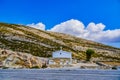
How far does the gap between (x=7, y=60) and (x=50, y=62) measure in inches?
1431

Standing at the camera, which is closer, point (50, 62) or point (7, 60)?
point (7, 60)

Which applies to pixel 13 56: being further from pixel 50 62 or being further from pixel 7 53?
pixel 50 62

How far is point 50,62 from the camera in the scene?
196 meters

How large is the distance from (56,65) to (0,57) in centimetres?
3084

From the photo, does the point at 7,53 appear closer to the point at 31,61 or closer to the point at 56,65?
the point at 31,61

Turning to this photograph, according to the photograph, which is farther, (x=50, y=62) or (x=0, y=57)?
(x=50, y=62)

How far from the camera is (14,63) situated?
165 meters

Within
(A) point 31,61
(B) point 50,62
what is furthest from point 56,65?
(A) point 31,61

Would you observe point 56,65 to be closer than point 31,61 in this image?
No

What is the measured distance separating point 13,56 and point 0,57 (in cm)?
763

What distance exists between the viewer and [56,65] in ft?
609

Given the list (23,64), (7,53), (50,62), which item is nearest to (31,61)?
(23,64)

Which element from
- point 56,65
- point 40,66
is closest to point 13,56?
point 40,66

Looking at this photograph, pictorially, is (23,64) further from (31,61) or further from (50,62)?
(50,62)
